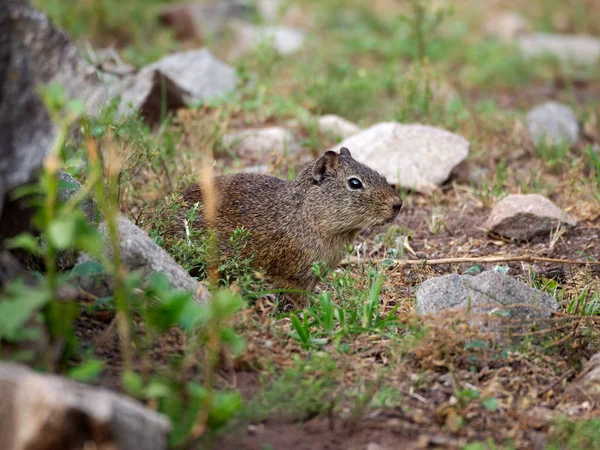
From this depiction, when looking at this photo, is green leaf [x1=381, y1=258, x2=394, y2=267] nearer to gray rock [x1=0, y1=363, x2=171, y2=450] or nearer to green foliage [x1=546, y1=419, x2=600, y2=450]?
green foliage [x1=546, y1=419, x2=600, y2=450]

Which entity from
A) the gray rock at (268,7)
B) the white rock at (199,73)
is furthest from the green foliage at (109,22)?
the gray rock at (268,7)

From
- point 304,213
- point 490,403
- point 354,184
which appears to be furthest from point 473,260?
point 490,403

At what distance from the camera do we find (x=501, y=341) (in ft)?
11.9

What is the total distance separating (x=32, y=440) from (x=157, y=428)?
346 mm

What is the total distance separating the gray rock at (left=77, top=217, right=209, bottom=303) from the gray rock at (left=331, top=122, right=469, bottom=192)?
2.77m

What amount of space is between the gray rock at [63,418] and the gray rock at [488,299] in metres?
1.74

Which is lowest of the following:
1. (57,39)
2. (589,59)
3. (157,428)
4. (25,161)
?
(589,59)

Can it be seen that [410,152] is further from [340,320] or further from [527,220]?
[340,320]

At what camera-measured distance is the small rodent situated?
4.66m

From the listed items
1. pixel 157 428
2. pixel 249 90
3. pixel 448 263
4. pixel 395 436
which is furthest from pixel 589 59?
pixel 157 428

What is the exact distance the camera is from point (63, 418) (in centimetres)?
215

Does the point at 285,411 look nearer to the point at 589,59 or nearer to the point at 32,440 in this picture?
the point at 32,440

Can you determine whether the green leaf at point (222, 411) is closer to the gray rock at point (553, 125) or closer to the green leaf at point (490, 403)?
the green leaf at point (490, 403)

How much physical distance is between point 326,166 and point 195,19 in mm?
6054
